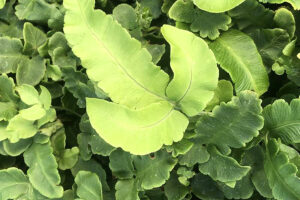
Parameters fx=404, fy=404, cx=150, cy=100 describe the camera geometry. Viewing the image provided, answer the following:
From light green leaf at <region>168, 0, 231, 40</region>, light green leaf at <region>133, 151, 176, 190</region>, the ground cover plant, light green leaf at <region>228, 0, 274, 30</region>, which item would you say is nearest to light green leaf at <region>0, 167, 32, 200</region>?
the ground cover plant

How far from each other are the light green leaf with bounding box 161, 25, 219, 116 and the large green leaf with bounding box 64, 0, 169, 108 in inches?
2.9

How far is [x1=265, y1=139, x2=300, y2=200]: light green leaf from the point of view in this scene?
1011 mm

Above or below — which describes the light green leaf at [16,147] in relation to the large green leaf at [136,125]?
below

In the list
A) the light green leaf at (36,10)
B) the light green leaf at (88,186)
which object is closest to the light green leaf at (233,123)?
the light green leaf at (88,186)

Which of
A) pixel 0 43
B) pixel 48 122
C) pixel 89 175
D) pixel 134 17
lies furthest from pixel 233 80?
pixel 0 43

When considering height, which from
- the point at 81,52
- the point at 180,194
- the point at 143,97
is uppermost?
the point at 81,52

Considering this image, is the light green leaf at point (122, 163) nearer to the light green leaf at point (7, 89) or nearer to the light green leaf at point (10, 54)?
the light green leaf at point (7, 89)

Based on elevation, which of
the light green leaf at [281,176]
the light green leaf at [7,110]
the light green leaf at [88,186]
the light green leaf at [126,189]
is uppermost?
the light green leaf at [281,176]

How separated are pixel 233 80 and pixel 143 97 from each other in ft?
0.99

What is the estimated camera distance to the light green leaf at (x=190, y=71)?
954 mm

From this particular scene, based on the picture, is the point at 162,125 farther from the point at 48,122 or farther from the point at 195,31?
the point at 48,122

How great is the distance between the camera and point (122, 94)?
1.02 metres

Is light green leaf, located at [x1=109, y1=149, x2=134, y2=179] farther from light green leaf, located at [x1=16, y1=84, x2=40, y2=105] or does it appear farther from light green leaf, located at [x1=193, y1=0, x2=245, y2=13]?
light green leaf, located at [x1=193, y1=0, x2=245, y2=13]

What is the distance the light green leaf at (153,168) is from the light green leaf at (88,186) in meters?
0.12
